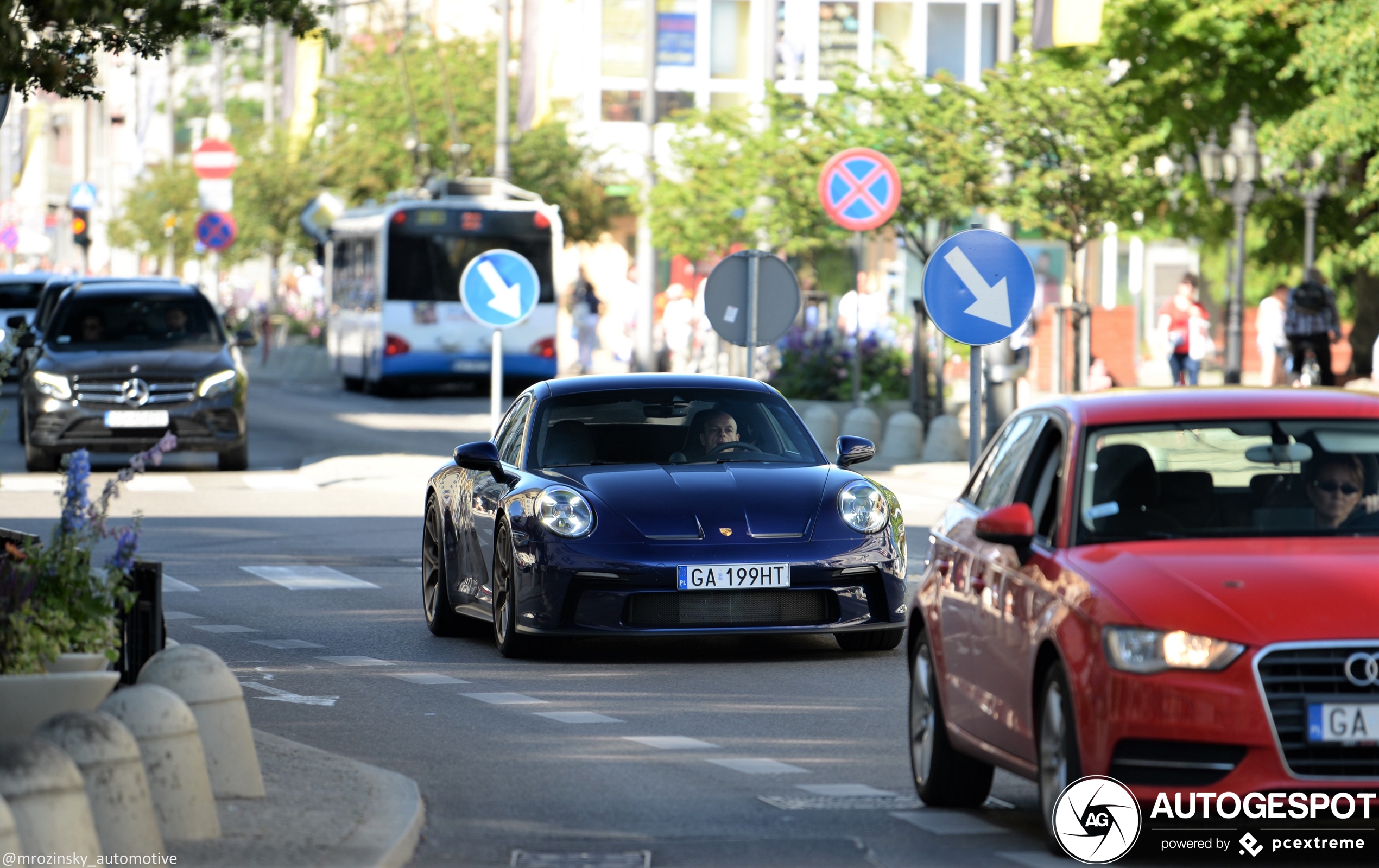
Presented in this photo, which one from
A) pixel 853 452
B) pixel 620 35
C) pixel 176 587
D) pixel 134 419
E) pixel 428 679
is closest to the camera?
pixel 428 679

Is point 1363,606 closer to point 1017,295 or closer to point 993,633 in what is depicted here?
point 993,633

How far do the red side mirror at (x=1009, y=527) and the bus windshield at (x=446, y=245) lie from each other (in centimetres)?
3403

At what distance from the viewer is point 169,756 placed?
270 inches

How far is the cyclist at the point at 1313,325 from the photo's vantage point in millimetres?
35062

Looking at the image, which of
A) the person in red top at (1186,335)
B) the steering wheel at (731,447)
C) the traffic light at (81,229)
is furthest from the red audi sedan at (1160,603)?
the traffic light at (81,229)

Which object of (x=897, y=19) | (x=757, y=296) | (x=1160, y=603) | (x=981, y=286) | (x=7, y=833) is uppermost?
(x=897, y=19)

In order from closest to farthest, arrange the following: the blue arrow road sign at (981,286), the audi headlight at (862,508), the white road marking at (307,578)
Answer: the audi headlight at (862,508) < the blue arrow road sign at (981,286) < the white road marking at (307,578)

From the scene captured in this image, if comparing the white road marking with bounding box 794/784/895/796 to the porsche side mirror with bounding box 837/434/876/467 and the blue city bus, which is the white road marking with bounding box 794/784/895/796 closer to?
the porsche side mirror with bounding box 837/434/876/467

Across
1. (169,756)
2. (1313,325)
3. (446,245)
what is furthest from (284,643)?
(446,245)

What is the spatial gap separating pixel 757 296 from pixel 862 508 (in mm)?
8917

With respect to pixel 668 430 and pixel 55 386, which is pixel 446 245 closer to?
pixel 55 386

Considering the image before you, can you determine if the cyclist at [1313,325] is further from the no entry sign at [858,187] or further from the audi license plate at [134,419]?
the audi license plate at [134,419]

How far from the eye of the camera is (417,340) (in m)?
41.3

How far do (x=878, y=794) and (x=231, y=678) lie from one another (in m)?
2.12
